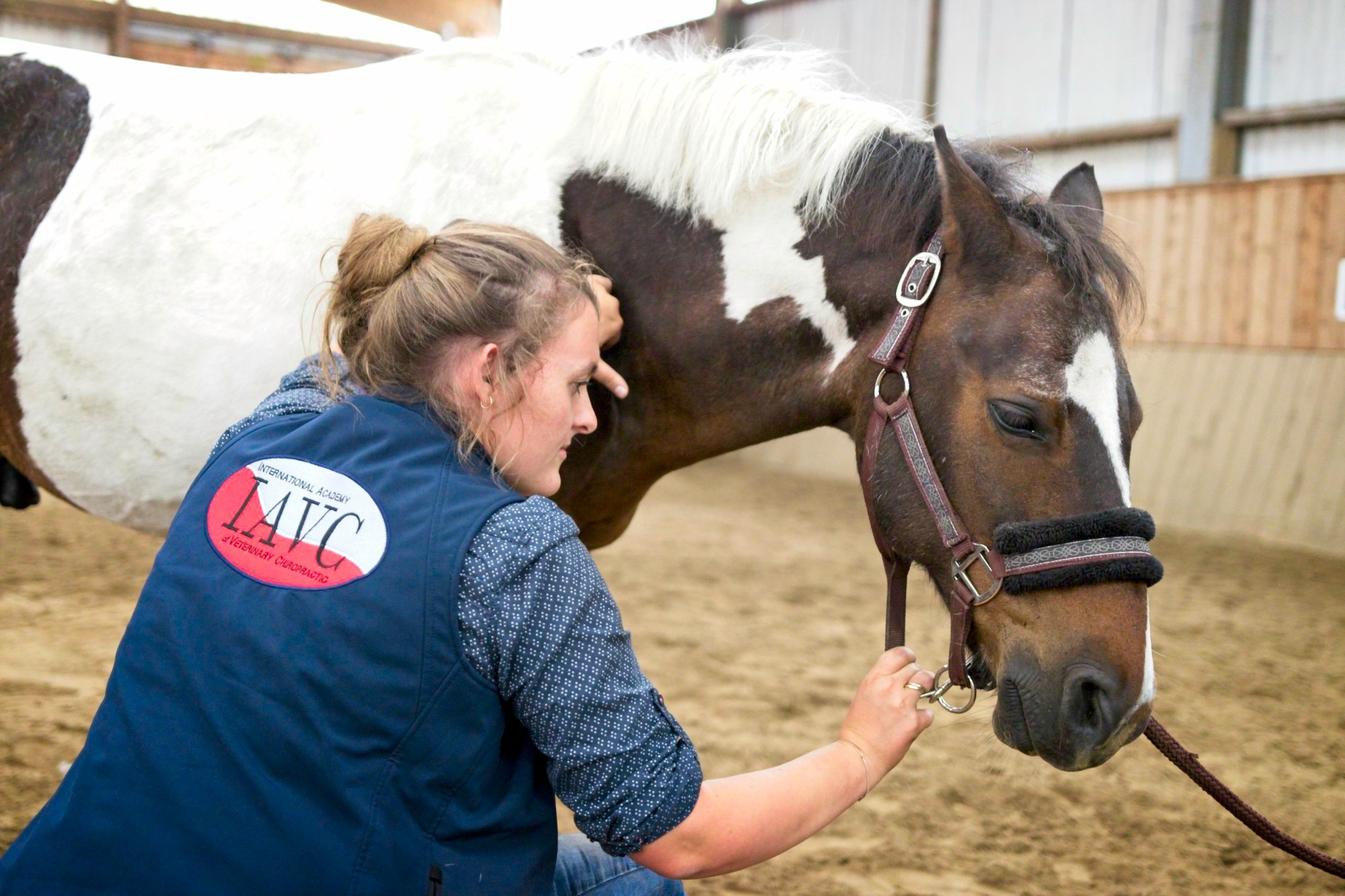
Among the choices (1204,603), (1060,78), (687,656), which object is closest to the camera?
(687,656)

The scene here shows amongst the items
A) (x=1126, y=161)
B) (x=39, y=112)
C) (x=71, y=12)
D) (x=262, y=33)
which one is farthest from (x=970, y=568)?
(x=1126, y=161)

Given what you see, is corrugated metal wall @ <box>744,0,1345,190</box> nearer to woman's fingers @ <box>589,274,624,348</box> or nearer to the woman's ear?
woman's fingers @ <box>589,274,624,348</box>

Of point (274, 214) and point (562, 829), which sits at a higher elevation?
point (274, 214)

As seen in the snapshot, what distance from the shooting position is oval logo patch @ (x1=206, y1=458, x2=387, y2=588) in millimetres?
1011

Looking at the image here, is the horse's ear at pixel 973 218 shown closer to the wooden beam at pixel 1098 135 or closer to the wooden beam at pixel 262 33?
the wooden beam at pixel 262 33

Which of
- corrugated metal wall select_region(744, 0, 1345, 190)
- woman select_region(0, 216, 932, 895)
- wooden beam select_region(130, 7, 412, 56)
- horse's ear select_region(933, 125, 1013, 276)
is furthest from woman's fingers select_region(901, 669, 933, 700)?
wooden beam select_region(130, 7, 412, 56)

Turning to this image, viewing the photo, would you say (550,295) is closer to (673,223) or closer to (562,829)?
(673,223)

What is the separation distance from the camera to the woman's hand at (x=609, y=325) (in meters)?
1.82

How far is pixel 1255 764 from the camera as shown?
330 cm

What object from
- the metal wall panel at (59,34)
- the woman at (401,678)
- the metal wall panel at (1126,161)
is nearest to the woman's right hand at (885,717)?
the woman at (401,678)

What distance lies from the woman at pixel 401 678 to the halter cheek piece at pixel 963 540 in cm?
54

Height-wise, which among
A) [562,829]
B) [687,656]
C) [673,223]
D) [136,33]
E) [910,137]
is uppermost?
[136,33]

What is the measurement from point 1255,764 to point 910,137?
8.52ft

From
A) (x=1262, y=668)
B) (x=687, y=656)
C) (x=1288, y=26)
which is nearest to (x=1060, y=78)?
(x=1288, y=26)
